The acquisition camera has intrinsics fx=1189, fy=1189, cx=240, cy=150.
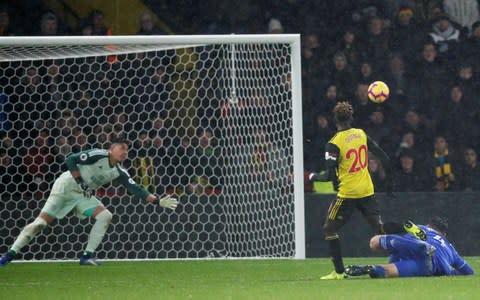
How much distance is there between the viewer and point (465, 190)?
16391mm

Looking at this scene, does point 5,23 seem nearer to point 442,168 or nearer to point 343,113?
point 442,168

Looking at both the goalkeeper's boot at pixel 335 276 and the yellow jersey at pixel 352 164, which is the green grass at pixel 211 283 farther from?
the yellow jersey at pixel 352 164

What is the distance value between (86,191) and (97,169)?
0.32m

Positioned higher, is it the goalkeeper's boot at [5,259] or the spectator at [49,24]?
the spectator at [49,24]

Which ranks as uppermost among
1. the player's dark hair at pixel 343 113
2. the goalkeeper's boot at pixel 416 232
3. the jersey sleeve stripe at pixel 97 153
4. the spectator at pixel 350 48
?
the spectator at pixel 350 48

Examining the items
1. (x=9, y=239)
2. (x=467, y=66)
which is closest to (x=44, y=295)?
(x=9, y=239)

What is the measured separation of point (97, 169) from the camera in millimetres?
13391

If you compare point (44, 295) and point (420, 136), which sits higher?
point (420, 136)

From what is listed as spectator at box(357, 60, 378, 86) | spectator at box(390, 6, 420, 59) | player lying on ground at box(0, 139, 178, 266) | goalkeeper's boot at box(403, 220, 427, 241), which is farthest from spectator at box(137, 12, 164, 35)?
goalkeeper's boot at box(403, 220, 427, 241)

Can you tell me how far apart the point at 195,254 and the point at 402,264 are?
4.38m

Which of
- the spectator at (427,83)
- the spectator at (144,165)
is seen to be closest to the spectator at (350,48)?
the spectator at (427,83)

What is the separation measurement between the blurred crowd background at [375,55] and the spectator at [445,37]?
0.01 meters

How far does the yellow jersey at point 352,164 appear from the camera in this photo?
11.1 metres

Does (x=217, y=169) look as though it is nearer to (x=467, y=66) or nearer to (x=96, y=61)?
(x=96, y=61)
